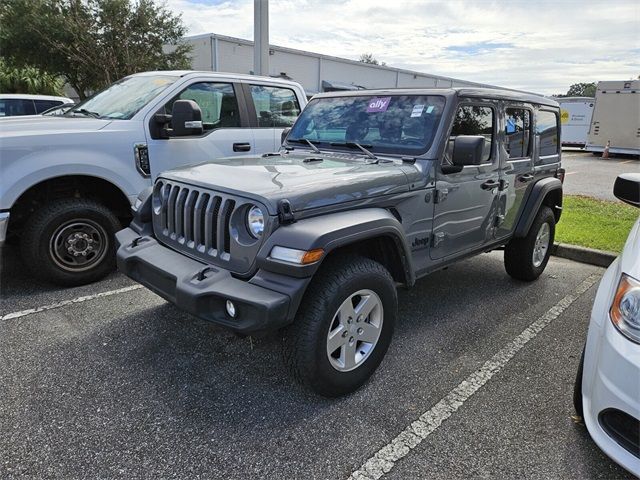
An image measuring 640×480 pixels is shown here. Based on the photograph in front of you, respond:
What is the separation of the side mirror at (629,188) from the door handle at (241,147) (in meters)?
3.64

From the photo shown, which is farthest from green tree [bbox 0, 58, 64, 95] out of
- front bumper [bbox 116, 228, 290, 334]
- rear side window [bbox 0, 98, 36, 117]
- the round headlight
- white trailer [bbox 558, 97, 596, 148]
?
white trailer [bbox 558, 97, 596, 148]

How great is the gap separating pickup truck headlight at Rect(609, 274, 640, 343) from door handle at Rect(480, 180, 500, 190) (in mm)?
1789

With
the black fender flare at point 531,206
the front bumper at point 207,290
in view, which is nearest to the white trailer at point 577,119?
the black fender flare at point 531,206

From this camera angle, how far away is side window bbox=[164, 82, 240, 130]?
16.1 ft

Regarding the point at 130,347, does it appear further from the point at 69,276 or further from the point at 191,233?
the point at 69,276

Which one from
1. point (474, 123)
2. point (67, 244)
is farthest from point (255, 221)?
point (67, 244)

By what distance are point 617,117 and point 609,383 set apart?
21.0 meters

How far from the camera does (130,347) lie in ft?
10.7

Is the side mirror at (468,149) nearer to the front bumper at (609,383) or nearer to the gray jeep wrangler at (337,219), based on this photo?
the gray jeep wrangler at (337,219)

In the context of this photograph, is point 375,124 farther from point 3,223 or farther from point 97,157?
point 3,223

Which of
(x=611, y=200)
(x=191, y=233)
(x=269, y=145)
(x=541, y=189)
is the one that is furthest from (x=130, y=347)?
(x=611, y=200)

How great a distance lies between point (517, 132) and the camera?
13.9 feet

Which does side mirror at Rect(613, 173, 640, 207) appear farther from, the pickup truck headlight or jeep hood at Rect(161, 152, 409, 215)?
jeep hood at Rect(161, 152, 409, 215)

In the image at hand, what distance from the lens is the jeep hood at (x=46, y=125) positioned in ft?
12.9
